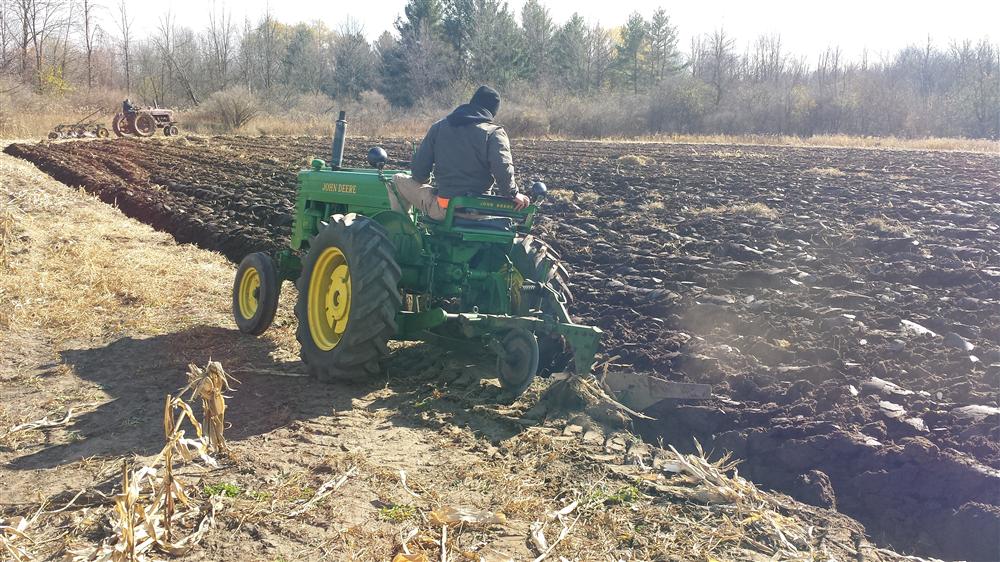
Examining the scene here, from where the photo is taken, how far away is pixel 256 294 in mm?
6609

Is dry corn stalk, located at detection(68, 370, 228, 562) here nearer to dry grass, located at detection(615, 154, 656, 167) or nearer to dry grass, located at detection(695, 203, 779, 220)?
dry grass, located at detection(695, 203, 779, 220)

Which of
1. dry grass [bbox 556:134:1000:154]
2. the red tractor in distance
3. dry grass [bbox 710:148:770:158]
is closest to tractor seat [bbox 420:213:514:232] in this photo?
dry grass [bbox 710:148:770:158]

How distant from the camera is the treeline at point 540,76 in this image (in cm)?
3950

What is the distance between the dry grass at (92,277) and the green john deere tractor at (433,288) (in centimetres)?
187

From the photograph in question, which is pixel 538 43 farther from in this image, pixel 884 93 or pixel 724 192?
pixel 724 192

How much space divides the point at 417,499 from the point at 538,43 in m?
58.3

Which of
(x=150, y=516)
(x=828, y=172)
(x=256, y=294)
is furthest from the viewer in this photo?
(x=828, y=172)

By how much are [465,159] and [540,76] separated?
173 feet

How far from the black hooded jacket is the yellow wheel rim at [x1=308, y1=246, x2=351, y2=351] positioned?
84cm

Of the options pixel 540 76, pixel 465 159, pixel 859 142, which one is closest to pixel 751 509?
pixel 465 159

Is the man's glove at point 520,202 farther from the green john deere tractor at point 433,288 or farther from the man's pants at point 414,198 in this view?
the man's pants at point 414,198

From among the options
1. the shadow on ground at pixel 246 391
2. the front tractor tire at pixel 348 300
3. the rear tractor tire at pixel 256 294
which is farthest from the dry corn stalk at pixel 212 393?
the rear tractor tire at pixel 256 294

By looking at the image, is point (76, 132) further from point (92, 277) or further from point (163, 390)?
point (163, 390)

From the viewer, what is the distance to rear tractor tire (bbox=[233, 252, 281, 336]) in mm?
6453
